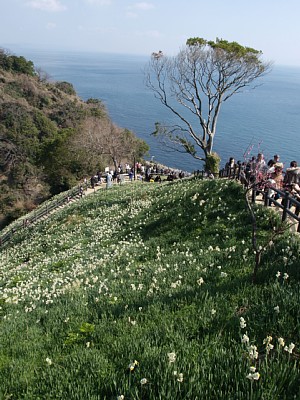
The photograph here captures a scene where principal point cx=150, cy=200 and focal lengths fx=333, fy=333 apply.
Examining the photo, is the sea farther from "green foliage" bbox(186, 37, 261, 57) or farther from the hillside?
the hillside

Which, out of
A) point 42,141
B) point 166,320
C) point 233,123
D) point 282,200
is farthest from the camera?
point 233,123

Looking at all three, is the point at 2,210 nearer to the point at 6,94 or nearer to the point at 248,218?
the point at 6,94

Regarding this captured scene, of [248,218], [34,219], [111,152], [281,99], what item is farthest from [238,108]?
[248,218]

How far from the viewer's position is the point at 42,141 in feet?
225

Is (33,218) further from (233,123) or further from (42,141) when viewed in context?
(233,123)

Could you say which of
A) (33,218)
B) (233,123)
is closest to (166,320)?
(33,218)

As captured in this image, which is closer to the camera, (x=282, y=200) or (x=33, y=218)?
(x=282, y=200)

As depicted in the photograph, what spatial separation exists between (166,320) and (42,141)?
224ft

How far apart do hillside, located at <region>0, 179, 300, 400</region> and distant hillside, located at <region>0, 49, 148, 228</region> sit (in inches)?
1369

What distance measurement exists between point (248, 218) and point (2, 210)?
154 ft

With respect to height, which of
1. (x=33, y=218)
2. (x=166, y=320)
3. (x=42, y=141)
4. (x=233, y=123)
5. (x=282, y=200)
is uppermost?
(x=282, y=200)

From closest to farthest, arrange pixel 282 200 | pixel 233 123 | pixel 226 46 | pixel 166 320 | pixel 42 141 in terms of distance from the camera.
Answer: pixel 166 320 → pixel 282 200 → pixel 226 46 → pixel 42 141 → pixel 233 123

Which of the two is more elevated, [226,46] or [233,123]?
[226,46]

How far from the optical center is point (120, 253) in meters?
12.4
